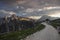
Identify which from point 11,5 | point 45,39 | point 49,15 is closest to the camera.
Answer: point 45,39

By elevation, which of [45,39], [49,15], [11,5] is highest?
[11,5]

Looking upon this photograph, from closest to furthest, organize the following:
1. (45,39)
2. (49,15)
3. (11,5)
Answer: (45,39)
(11,5)
(49,15)

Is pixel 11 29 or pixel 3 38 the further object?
pixel 11 29

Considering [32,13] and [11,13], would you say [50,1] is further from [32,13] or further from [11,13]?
[11,13]

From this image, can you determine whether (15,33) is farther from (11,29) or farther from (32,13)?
(32,13)

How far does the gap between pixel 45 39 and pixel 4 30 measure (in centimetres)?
358

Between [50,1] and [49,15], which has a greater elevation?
[50,1]

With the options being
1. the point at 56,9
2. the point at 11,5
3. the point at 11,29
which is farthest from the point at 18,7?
the point at 56,9

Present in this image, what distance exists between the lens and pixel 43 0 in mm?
14680

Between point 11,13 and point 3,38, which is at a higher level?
point 11,13

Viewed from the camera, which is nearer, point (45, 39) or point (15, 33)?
point (45, 39)

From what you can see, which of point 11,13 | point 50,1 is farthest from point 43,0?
point 11,13

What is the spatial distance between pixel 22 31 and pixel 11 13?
1772mm

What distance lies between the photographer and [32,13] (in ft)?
47.3
